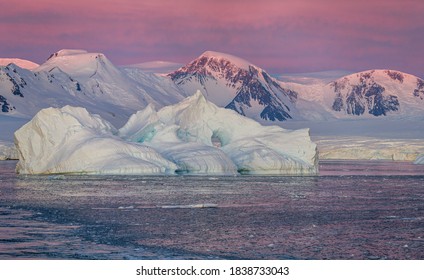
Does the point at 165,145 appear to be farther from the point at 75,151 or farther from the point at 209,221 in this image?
the point at 209,221

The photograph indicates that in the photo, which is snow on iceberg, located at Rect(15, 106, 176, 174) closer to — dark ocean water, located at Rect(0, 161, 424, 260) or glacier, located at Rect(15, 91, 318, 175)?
glacier, located at Rect(15, 91, 318, 175)

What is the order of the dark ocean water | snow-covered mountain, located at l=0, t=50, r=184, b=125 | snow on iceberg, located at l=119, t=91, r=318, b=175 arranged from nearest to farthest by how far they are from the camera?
the dark ocean water
snow on iceberg, located at l=119, t=91, r=318, b=175
snow-covered mountain, located at l=0, t=50, r=184, b=125

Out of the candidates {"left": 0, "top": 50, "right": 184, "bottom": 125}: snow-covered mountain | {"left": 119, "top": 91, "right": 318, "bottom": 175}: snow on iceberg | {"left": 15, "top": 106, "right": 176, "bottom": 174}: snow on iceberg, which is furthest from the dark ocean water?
{"left": 0, "top": 50, "right": 184, "bottom": 125}: snow-covered mountain

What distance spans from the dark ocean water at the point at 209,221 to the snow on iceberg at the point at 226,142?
354 inches

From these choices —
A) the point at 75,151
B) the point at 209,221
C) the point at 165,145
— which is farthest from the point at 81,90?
the point at 209,221

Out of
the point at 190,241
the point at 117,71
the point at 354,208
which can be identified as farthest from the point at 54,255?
the point at 117,71

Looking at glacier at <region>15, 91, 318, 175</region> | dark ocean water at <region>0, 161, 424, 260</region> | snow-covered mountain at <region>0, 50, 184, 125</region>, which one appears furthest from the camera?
snow-covered mountain at <region>0, 50, 184, 125</region>

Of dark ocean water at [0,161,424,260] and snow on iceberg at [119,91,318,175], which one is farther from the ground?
snow on iceberg at [119,91,318,175]

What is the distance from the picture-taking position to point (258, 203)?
32.3m

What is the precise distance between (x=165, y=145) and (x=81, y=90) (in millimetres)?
132775

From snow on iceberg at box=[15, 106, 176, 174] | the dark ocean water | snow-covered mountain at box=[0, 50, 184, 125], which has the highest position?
snow-covered mountain at box=[0, 50, 184, 125]

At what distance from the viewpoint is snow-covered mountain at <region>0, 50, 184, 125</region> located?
168 meters

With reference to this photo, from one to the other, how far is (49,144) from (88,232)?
29142 mm
